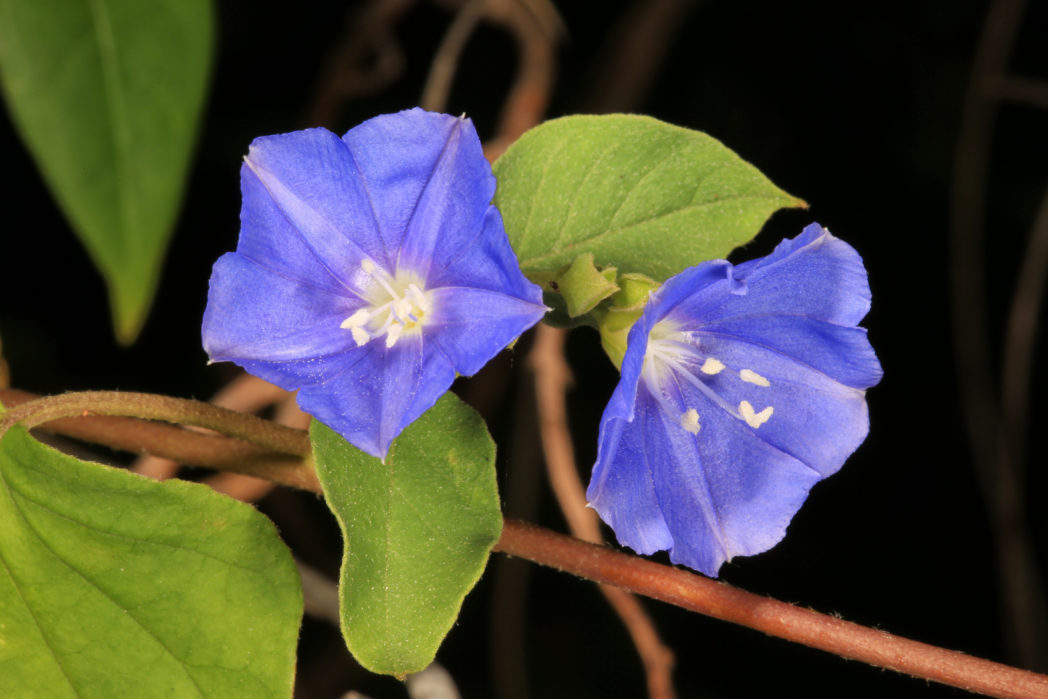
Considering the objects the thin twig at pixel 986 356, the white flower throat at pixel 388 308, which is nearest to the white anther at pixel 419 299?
the white flower throat at pixel 388 308

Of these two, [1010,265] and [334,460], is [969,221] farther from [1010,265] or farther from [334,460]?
[334,460]

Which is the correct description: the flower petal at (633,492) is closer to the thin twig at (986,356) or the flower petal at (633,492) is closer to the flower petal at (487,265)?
the flower petal at (487,265)

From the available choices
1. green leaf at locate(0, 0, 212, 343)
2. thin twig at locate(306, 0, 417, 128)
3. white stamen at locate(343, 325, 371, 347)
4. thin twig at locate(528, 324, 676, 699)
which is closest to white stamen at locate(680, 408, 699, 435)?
white stamen at locate(343, 325, 371, 347)

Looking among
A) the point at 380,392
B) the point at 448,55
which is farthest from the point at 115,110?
the point at 380,392

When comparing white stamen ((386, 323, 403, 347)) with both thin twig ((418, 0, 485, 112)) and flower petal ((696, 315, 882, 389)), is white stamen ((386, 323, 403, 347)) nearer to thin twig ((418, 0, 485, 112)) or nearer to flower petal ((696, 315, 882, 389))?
flower petal ((696, 315, 882, 389))

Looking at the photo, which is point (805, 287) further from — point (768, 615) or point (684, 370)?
point (768, 615)

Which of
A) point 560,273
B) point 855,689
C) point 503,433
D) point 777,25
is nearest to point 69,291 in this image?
point 503,433
